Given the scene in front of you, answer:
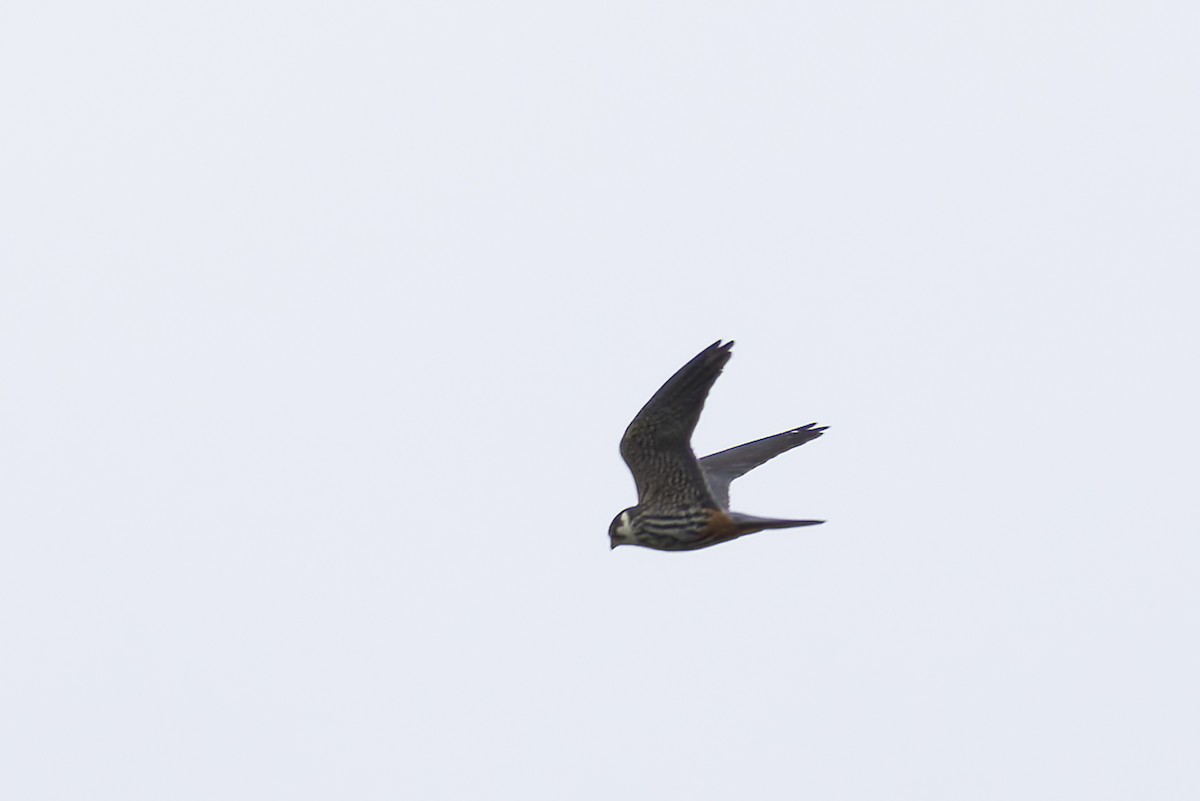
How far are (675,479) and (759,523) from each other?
111 centimetres

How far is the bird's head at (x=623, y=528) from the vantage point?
1744 centimetres

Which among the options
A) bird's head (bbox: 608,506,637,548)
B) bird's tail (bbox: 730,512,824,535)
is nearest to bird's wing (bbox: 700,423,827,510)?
bird's head (bbox: 608,506,637,548)

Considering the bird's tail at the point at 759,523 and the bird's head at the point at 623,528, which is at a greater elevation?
the bird's head at the point at 623,528

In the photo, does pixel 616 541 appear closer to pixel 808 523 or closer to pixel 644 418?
pixel 644 418

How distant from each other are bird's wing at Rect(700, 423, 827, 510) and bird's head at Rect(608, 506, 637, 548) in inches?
73.7

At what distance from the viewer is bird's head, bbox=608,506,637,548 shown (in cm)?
1744

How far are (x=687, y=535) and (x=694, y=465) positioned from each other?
28.3 inches

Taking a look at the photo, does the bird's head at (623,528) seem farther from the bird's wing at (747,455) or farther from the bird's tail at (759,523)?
the bird's wing at (747,455)

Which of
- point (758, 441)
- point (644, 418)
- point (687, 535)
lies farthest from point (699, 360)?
point (758, 441)

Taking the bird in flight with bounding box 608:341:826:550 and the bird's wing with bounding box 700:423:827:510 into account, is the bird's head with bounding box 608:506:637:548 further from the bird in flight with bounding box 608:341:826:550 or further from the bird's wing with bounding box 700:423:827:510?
the bird's wing with bounding box 700:423:827:510

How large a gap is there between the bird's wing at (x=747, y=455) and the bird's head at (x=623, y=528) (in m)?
1.87

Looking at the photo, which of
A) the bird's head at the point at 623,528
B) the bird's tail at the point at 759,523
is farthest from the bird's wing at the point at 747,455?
the bird's tail at the point at 759,523

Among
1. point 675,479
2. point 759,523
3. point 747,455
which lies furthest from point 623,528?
point 747,455

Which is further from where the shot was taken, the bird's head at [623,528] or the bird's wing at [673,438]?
the bird's head at [623,528]
